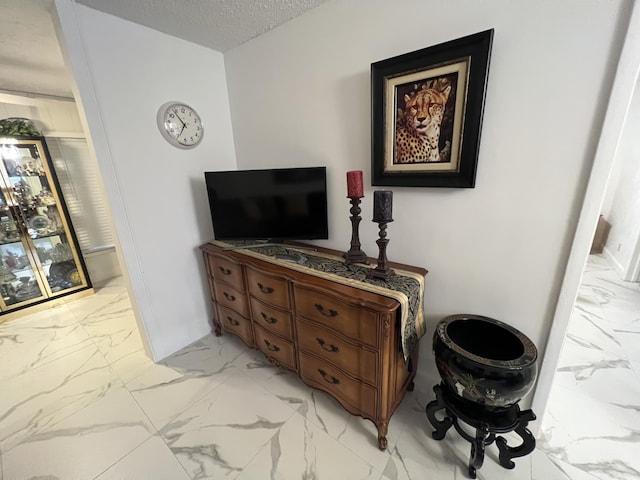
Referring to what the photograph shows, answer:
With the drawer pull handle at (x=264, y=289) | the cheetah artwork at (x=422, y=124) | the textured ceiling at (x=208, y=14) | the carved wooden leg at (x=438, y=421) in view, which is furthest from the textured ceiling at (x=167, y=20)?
the carved wooden leg at (x=438, y=421)

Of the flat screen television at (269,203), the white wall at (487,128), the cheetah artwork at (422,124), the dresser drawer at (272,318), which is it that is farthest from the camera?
the flat screen television at (269,203)

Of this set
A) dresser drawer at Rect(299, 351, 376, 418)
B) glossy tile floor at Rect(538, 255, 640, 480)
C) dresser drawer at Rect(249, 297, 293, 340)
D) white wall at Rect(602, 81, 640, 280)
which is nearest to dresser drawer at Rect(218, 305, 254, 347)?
dresser drawer at Rect(249, 297, 293, 340)

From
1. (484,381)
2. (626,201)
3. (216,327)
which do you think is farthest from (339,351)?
(626,201)

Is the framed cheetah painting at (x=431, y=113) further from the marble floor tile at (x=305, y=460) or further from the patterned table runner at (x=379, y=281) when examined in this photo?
the marble floor tile at (x=305, y=460)

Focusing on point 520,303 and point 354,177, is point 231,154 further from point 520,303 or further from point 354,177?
point 520,303

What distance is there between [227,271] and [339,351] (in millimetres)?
995

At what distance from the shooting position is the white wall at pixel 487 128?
95cm

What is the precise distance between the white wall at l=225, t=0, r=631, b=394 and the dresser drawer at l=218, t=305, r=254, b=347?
2.89 ft

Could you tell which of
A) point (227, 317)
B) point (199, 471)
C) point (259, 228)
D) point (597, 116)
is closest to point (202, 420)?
point (199, 471)

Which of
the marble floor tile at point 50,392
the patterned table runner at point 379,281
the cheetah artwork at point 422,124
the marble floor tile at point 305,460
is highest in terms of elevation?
the cheetah artwork at point 422,124

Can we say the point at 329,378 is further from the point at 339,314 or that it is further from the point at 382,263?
the point at 382,263

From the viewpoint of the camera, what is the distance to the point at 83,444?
4.54 ft

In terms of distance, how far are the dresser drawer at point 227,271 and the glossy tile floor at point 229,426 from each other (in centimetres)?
62

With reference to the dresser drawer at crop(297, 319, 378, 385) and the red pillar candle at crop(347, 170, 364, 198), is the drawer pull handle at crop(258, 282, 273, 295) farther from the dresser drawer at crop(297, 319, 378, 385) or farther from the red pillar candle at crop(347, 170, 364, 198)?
the red pillar candle at crop(347, 170, 364, 198)
